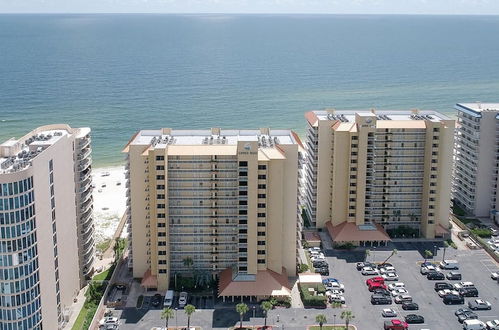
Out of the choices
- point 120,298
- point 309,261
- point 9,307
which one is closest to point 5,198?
point 9,307

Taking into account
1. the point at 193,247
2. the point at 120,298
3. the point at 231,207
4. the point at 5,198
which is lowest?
the point at 120,298

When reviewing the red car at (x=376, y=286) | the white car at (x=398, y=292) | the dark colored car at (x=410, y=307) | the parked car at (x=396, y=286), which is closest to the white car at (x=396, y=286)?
the parked car at (x=396, y=286)

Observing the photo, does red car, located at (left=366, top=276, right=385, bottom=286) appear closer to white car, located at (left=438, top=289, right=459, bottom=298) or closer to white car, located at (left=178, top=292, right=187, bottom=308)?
white car, located at (left=438, top=289, right=459, bottom=298)

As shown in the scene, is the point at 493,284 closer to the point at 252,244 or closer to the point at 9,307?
the point at 252,244

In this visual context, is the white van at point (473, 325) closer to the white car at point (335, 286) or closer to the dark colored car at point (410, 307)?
the dark colored car at point (410, 307)

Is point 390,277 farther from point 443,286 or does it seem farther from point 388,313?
point 388,313

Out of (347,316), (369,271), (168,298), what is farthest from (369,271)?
(168,298)
